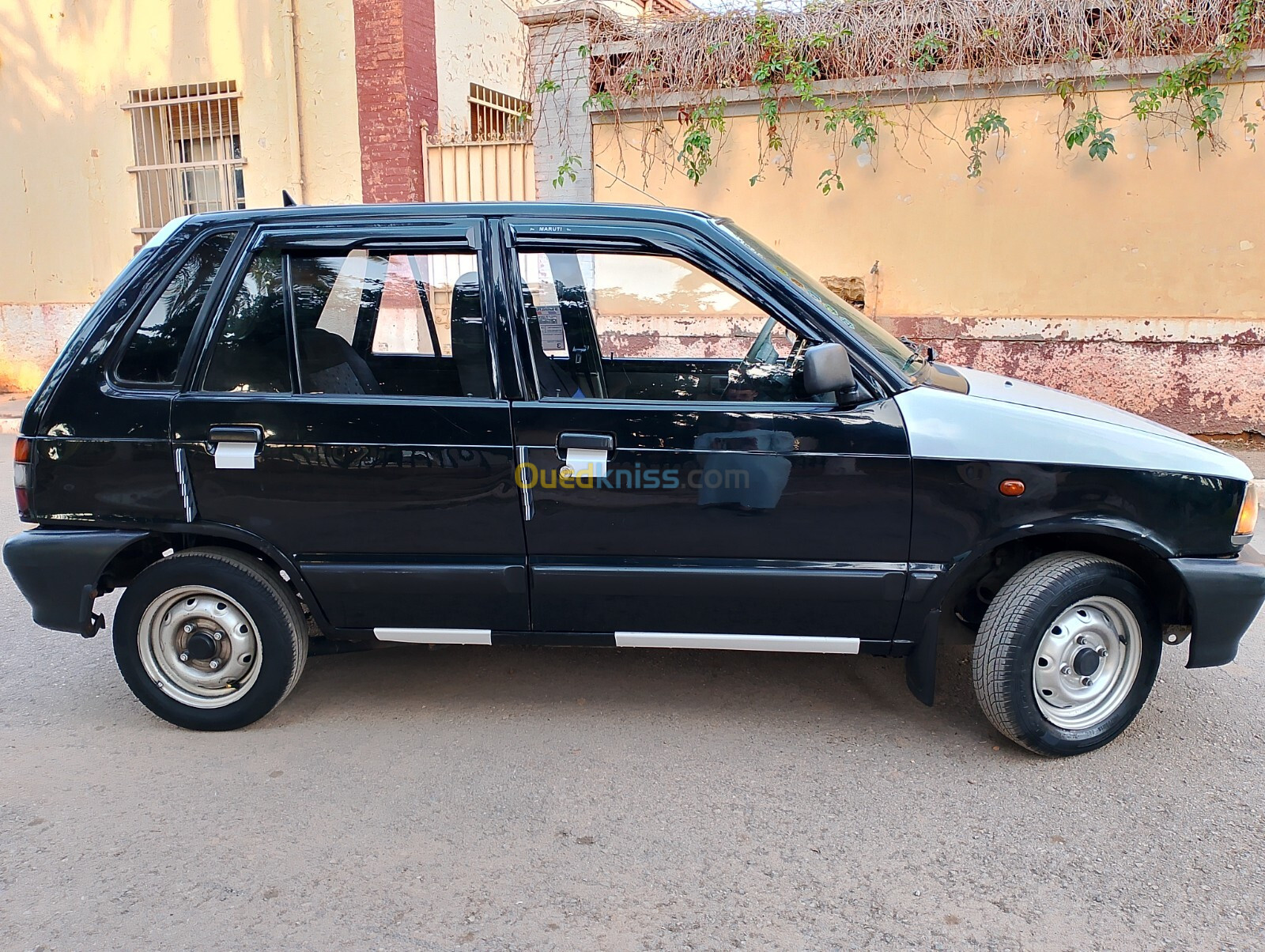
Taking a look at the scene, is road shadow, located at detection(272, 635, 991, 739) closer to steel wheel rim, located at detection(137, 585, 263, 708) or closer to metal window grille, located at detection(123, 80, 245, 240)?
steel wheel rim, located at detection(137, 585, 263, 708)

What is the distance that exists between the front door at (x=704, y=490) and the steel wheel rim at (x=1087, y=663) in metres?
0.57

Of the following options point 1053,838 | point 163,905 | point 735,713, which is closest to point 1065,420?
point 1053,838

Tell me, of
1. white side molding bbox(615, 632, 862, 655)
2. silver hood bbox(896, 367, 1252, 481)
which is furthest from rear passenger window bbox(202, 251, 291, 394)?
silver hood bbox(896, 367, 1252, 481)

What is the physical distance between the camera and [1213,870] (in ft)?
9.06

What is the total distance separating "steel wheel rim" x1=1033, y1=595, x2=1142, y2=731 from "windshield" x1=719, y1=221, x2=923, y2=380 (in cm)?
104

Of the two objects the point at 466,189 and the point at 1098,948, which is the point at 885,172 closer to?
the point at 466,189

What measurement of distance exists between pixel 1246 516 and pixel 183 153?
1247 cm

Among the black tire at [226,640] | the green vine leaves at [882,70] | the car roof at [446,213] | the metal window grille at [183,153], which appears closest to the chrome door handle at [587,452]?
the car roof at [446,213]

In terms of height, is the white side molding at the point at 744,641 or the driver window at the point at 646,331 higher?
the driver window at the point at 646,331

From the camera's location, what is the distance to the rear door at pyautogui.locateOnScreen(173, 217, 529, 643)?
11.0 ft

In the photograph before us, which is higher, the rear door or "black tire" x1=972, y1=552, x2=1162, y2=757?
the rear door

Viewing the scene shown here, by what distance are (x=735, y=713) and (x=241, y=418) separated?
217 cm

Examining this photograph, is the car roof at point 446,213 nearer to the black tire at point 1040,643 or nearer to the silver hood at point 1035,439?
the silver hood at point 1035,439

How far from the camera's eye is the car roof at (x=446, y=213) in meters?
3.40
